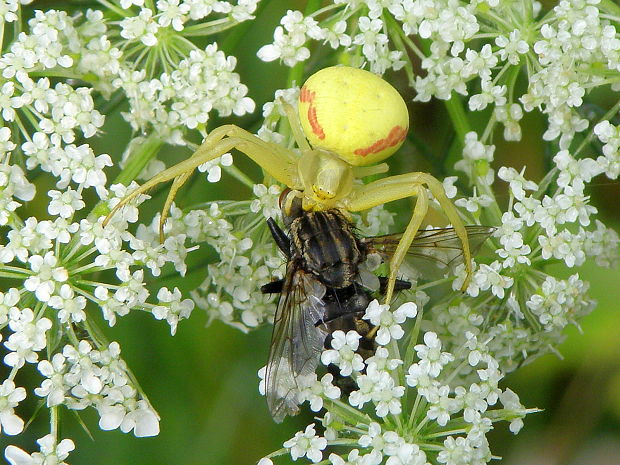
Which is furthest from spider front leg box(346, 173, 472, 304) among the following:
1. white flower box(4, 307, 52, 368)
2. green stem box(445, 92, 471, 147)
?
white flower box(4, 307, 52, 368)

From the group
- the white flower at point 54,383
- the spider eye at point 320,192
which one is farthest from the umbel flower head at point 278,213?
the spider eye at point 320,192

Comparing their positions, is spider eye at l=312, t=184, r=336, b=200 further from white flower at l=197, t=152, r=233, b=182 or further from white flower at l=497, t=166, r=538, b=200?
white flower at l=497, t=166, r=538, b=200

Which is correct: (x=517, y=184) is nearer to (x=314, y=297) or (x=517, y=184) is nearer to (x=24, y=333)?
(x=314, y=297)

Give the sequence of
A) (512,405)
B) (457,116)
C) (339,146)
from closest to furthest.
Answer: (512,405) < (339,146) < (457,116)

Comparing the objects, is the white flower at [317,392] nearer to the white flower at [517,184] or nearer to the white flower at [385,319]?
the white flower at [385,319]

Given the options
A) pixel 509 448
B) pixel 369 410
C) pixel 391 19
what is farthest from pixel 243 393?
pixel 391 19

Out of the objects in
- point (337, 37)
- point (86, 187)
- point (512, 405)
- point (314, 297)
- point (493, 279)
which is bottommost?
point (512, 405)

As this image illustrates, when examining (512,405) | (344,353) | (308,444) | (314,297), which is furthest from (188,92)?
(512,405)
